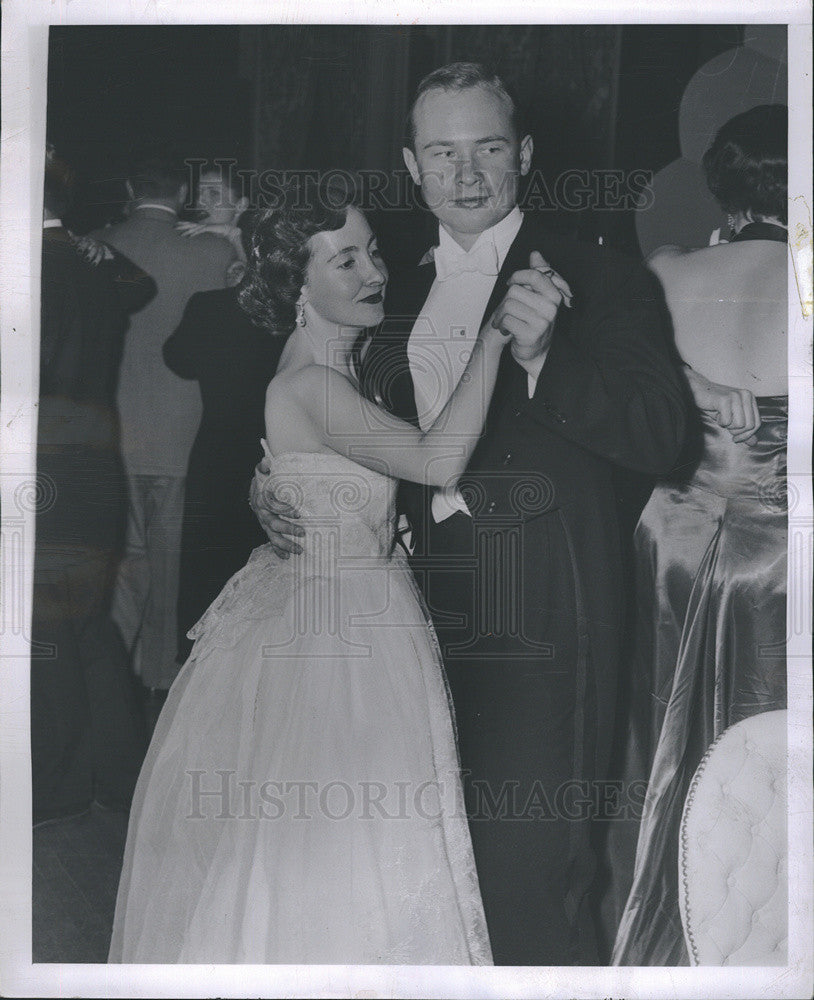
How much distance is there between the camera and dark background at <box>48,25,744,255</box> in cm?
233

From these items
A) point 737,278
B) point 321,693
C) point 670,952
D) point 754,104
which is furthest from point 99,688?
point 754,104

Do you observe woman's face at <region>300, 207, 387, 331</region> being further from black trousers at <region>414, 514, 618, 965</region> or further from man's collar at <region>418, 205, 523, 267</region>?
black trousers at <region>414, 514, 618, 965</region>

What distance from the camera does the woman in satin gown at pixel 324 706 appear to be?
7.51ft

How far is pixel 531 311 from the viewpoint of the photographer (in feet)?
7.58

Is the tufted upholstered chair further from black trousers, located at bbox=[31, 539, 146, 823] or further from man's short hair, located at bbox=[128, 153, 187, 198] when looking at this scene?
man's short hair, located at bbox=[128, 153, 187, 198]

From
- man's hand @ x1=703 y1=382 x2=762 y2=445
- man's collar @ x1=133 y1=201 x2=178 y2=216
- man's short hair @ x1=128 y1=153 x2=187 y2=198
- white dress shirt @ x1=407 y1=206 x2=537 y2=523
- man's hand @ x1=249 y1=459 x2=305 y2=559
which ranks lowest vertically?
man's hand @ x1=249 y1=459 x2=305 y2=559

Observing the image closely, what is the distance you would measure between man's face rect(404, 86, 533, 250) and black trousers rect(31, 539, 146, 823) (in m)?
1.21

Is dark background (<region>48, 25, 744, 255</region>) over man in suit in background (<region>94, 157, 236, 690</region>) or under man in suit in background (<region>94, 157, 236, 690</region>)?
over

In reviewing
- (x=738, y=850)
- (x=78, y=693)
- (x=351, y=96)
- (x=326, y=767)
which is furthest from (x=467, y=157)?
(x=738, y=850)

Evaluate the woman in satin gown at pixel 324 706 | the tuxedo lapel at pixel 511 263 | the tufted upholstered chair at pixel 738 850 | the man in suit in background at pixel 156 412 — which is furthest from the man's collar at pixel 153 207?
the tufted upholstered chair at pixel 738 850

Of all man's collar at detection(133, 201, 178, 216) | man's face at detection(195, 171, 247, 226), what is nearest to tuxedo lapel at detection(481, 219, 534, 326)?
man's face at detection(195, 171, 247, 226)

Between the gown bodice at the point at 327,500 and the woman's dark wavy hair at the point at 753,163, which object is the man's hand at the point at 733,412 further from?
the gown bodice at the point at 327,500

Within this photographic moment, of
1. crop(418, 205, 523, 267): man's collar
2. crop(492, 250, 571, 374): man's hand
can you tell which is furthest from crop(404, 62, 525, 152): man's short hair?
crop(492, 250, 571, 374): man's hand

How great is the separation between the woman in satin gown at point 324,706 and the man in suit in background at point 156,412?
0.12 m
